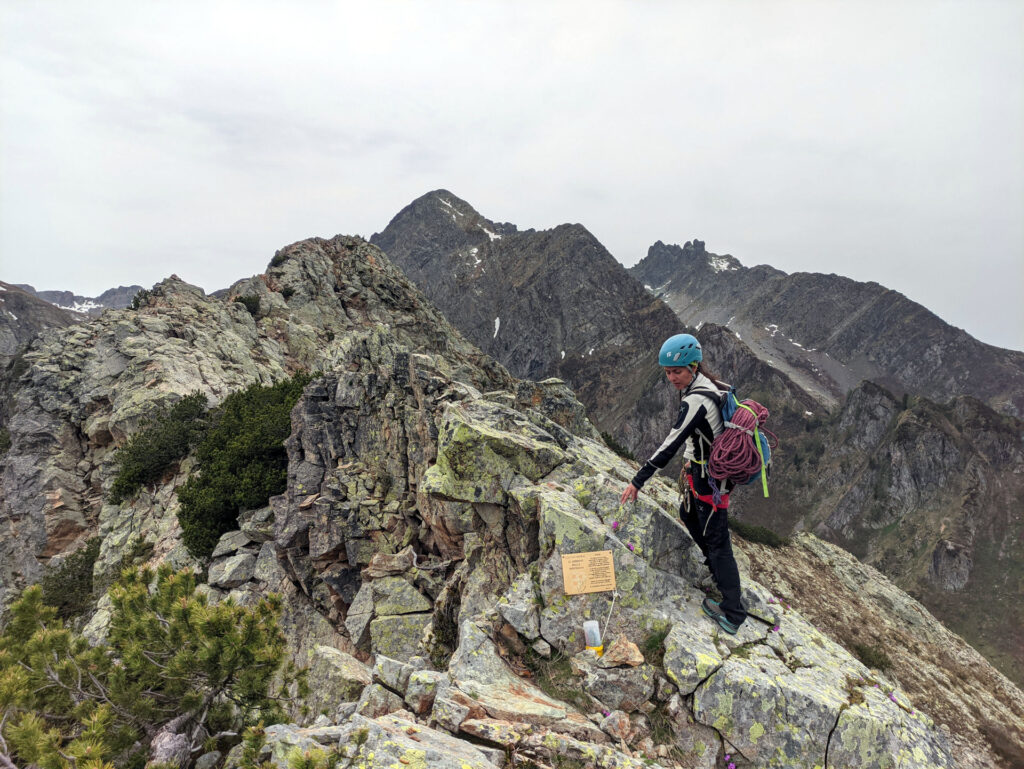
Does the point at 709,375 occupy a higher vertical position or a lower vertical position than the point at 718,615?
higher

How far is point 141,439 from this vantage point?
21.6 meters

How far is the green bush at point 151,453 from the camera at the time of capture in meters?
20.7

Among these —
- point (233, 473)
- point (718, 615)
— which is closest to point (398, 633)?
point (718, 615)

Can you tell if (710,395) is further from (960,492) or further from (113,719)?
(960,492)

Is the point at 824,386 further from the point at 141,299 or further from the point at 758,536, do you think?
the point at 141,299

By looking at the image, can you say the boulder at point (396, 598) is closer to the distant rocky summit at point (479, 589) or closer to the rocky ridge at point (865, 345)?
the distant rocky summit at point (479, 589)

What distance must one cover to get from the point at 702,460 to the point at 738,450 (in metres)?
0.67

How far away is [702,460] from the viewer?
703 centimetres

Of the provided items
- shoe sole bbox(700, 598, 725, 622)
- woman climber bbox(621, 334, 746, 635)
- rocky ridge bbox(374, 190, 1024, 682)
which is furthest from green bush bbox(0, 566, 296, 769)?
rocky ridge bbox(374, 190, 1024, 682)

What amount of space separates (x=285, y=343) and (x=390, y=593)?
36226mm

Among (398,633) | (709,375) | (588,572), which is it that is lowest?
(398,633)

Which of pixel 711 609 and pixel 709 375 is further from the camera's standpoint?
pixel 711 609

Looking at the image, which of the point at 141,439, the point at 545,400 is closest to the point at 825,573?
the point at 545,400

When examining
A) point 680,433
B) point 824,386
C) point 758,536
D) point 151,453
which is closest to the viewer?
point 680,433
